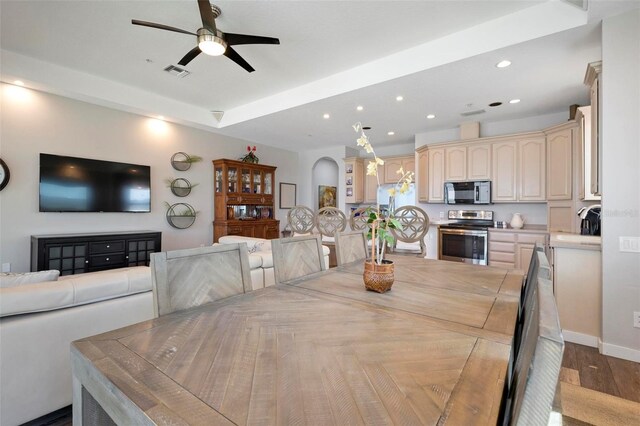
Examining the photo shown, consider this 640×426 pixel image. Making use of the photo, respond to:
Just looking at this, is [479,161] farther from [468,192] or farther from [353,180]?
[353,180]

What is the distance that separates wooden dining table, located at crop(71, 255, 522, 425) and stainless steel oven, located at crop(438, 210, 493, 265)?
3.63 meters

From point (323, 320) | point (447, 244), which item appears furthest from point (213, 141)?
point (323, 320)

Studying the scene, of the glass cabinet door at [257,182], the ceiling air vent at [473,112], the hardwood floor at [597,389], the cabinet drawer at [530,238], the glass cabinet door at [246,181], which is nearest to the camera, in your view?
the hardwood floor at [597,389]

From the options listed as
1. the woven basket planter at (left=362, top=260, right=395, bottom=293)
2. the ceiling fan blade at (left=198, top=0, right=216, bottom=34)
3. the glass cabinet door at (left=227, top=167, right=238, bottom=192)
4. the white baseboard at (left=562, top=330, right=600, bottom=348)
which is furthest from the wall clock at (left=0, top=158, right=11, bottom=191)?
the white baseboard at (left=562, top=330, right=600, bottom=348)

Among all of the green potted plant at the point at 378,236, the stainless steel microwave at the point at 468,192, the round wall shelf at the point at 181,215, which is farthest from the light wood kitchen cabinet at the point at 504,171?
the round wall shelf at the point at 181,215

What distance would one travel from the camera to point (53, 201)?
390 centimetres

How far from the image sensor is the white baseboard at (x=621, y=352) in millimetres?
2230

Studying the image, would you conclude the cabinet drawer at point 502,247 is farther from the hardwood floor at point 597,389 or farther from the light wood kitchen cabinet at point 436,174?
the hardwood floor at point 597,389

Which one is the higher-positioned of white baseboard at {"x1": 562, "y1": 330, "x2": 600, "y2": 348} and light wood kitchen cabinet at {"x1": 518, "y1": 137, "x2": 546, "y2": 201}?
light wood kitchen cabinet at {"x1": 518, "y1": 137, "x2": 546, "y2": 201}

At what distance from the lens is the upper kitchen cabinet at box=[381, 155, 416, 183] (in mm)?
6452

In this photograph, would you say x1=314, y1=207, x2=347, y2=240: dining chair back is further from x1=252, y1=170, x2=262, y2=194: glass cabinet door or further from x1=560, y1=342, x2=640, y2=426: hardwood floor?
x1=252, y1=170, x2=262, y2=194: glass cabinet door

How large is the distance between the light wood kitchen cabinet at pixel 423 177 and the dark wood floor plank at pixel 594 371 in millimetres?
3475

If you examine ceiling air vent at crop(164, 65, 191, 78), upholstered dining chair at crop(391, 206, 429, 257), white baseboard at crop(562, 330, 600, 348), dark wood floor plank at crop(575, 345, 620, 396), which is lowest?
dark wood floor plank at crop(575, 345, 620, 396)

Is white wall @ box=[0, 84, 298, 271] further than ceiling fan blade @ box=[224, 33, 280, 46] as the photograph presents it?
Yes
